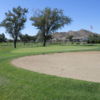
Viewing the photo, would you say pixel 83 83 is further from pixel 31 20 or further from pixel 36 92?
pixel 31 20

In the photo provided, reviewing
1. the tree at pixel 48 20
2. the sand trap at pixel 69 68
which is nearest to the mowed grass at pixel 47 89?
the sand trap at pixel 69 68

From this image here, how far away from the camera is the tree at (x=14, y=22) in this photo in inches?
1815

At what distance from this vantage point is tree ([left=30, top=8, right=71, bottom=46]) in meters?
45.6

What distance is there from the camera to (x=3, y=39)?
86.8m

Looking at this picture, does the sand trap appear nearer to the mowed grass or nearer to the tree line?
the mowed grass

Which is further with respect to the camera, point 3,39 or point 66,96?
point 3,39

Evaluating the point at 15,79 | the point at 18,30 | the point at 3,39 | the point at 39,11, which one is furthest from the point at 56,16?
the point at 3,39

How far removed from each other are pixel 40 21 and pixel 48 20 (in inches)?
84.4

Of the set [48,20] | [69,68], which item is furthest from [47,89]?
[48,20]

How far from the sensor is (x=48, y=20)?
150ft

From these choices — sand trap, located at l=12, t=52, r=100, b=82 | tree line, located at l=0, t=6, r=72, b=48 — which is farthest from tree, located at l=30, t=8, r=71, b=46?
sand trap, located at l=12, t=52, r=100, b=82

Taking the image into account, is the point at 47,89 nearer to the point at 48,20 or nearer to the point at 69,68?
the point at 69,68

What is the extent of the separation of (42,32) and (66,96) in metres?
44.0

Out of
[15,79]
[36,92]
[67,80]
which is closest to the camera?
[36,92]
